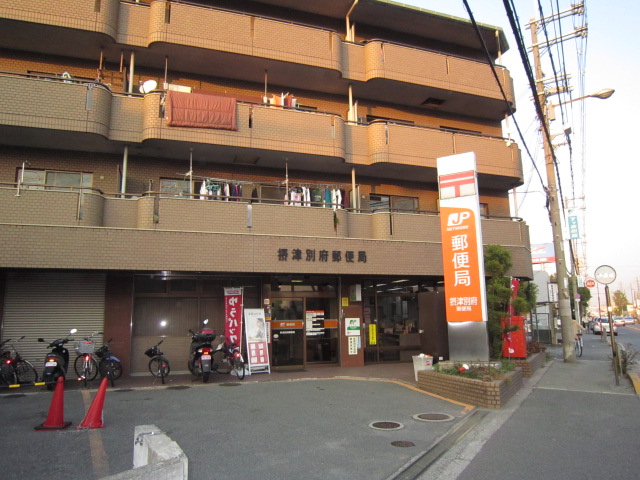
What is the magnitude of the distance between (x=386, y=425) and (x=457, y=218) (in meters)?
5.58

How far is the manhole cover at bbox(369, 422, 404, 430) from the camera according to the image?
7444 mm

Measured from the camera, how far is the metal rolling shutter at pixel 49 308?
12180 mm

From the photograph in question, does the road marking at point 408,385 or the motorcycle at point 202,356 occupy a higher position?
the motorcycle at point 202,356

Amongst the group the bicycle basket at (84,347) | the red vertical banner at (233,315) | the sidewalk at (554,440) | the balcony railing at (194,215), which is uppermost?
the balcony railing at (194,215)

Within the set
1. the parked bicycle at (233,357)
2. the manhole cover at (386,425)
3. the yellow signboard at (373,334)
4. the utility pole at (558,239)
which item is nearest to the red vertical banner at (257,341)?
the parked bicycle at (233,357)

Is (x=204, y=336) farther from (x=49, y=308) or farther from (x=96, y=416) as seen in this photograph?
(x=96, y=416)

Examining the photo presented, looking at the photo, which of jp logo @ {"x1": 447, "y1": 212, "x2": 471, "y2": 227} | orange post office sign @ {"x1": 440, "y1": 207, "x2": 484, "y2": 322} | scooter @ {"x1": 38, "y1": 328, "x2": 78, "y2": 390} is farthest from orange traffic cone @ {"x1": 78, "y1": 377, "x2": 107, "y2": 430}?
jp logo @ {"x1": 447, "y1": 212, "x2": 471, "y2": 227}

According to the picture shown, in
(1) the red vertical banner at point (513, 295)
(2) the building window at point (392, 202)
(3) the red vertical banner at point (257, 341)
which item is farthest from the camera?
(2) the building window at point (392, 202)

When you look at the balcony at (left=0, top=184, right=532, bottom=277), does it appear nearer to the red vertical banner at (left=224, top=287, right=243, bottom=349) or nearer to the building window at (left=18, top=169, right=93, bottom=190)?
the building window at (left=18, top=169, right=93, bottom=190)

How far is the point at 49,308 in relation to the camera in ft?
40.8

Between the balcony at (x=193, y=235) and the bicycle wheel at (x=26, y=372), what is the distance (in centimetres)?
259

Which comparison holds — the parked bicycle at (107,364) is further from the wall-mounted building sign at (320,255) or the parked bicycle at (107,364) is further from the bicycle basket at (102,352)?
the wall-mounted building sign at (320,255)

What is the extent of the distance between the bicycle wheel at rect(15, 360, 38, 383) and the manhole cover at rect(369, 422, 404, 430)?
851 cm

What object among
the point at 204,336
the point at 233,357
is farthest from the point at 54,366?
the point at 233,357
